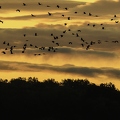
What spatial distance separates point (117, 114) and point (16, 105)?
15254 mm

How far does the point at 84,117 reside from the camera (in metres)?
195

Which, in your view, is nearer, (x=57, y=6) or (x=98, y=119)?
(x=57, y=6)

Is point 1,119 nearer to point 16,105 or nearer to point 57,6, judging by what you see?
point 16,105

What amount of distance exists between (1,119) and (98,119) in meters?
14.3

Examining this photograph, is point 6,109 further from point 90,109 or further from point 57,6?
point 57,6

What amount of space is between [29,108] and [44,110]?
2.43 metres

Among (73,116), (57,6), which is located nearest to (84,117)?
(73,116)

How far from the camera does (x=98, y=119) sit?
194500 millimetres

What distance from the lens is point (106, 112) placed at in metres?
197

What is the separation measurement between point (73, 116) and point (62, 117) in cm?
164

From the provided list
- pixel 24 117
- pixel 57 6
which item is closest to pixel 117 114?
pixel 24 117

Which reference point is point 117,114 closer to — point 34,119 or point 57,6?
point 34,119

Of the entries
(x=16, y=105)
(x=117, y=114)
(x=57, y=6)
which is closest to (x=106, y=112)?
(x=117, y=114)

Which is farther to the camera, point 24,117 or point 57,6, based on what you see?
point 24,117
